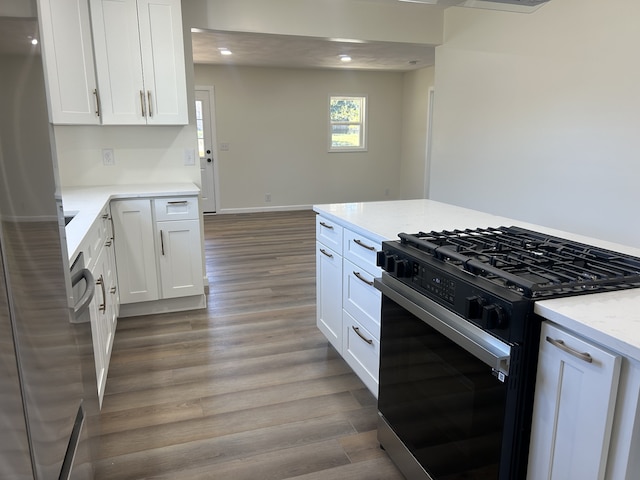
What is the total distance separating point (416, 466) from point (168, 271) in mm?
2445

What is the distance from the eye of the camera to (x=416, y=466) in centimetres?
171

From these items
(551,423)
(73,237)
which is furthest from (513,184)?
(73,237)

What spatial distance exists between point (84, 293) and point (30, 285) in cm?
63

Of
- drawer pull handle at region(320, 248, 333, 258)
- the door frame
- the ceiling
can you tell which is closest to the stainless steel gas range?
drawer pull handle at region(320, 248, 333, 258)

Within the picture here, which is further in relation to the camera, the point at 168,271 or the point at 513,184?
A: the point at 513,184

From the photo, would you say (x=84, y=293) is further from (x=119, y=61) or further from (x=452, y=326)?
(x=119, y=61)

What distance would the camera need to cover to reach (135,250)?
3.40 m

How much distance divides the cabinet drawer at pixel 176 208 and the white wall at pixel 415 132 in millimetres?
5461

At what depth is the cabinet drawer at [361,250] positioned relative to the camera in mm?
2111

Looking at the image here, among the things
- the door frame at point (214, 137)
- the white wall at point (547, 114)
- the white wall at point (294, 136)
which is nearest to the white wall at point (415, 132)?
the white wall at point (294, 136)

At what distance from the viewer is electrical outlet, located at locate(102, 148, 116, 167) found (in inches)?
148

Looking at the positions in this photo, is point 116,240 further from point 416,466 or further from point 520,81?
point 520,81

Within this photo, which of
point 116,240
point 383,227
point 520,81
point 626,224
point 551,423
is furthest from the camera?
point 520,81

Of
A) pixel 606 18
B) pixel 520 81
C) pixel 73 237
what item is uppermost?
pixel 606 18
